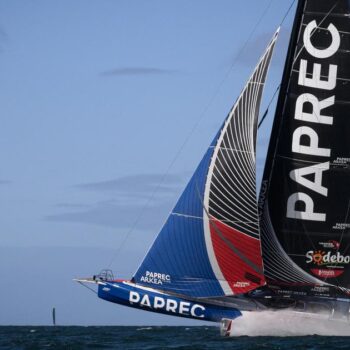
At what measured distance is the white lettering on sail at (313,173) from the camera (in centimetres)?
3938

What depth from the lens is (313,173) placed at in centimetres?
3944

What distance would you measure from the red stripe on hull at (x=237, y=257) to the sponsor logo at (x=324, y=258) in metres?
2.35

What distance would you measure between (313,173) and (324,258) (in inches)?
129

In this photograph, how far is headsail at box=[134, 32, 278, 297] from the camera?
3738 centimetres

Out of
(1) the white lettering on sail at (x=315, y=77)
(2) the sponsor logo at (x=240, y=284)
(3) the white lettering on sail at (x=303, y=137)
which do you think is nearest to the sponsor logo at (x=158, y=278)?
(2) the sponsor logo at (x=240, y=284)

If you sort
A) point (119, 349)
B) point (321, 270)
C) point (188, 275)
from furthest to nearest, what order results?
point (321, 270), point (188, 275), point (119, 349)

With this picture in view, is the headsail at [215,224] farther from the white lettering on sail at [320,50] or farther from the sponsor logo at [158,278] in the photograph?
the white lettering on sail at [320,50]

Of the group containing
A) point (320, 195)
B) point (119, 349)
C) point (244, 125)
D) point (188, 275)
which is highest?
point (244, 125)

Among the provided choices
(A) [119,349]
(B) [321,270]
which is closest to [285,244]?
(B) [321,270]

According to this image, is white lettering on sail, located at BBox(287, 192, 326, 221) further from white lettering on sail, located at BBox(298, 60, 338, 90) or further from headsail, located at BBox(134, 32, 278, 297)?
white lettering on sail, located at BBox(298, 60, 338, 90)

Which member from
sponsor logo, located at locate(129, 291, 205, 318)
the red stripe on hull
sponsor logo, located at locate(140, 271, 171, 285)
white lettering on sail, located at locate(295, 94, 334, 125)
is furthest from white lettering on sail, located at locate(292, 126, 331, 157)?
sponsor logo, located at locate(129, 291, 205, 318)

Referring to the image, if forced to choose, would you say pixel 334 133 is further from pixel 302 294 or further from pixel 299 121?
pixel 302 294

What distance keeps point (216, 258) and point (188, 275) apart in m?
1.16

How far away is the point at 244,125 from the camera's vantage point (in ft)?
124
